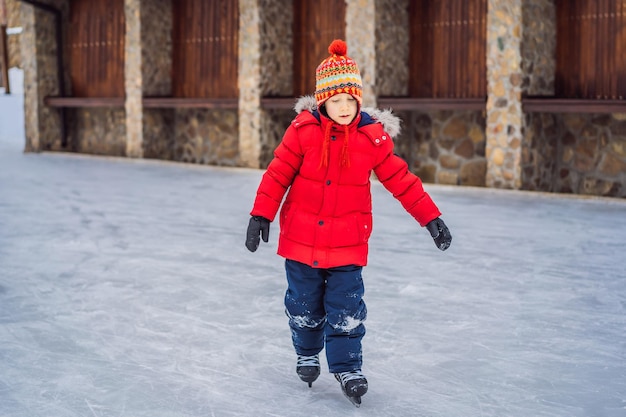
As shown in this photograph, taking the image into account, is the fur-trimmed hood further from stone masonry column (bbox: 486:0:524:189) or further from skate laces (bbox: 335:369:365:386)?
stone masonry column (bbox: 486:0:524:189)

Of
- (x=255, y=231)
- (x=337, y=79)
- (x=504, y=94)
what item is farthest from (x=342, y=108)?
(x=504, y=94)

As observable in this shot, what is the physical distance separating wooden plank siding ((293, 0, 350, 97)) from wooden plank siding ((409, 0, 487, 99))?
1391mm

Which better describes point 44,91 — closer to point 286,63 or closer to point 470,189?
point 286,63

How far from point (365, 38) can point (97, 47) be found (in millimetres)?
7329

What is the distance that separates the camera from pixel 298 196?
147 inches

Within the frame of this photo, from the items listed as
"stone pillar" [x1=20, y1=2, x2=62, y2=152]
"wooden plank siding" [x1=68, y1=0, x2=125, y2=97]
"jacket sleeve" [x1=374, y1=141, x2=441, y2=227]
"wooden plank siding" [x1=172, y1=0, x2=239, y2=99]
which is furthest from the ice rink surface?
"stone pillar" [x1=20, y1=2, x2=62, y2=152]

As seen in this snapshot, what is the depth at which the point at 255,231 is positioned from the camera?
3592 millimetres

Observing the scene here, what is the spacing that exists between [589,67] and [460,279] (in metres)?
6.48

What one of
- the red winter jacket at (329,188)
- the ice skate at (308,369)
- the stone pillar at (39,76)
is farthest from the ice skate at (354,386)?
the stone pillar at (39,76)

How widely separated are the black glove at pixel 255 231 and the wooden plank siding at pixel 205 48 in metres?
12.4

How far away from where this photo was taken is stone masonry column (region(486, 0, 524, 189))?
11.5 metres

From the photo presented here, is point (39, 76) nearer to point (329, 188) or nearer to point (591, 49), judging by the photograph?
point (591, 49)

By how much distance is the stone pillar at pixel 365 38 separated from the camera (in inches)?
512

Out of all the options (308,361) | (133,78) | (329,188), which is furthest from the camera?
(133,78)
